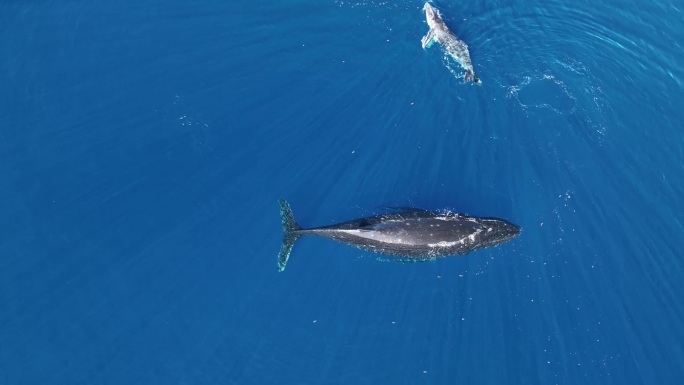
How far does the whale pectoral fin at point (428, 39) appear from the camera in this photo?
18.9 metres

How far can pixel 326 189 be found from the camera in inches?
687

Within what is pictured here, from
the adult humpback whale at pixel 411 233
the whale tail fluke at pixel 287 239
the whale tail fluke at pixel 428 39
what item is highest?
the whale tail fluke at pixel 428 39

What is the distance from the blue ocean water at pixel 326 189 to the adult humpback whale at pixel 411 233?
0.45 meters

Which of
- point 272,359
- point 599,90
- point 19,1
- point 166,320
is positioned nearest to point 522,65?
point 599,90

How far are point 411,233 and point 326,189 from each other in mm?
3209

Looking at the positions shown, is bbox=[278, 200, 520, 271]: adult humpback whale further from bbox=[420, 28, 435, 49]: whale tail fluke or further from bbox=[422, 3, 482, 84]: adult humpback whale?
bbox=[420, 28, 435, 49]: whale tail fluke

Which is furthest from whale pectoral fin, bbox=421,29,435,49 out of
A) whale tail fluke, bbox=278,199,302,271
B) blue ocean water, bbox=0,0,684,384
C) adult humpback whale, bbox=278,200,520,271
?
whale tail fluke, bbox=278,199,302,271

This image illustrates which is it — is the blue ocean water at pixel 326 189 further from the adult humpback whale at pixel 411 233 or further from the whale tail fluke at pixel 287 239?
the adult humpback whale at pixel 411 233

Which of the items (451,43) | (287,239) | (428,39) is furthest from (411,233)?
(428,39)

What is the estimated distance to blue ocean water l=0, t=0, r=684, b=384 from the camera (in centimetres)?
1623

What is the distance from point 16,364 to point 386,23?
54.2 feet

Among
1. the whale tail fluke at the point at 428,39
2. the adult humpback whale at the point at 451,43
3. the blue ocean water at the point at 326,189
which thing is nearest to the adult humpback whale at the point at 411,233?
the blue ocean water at the point at 326,189

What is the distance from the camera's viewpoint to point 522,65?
1916cm

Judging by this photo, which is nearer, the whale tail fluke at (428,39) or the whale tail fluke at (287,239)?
the whale tail fluke at (287,239)
